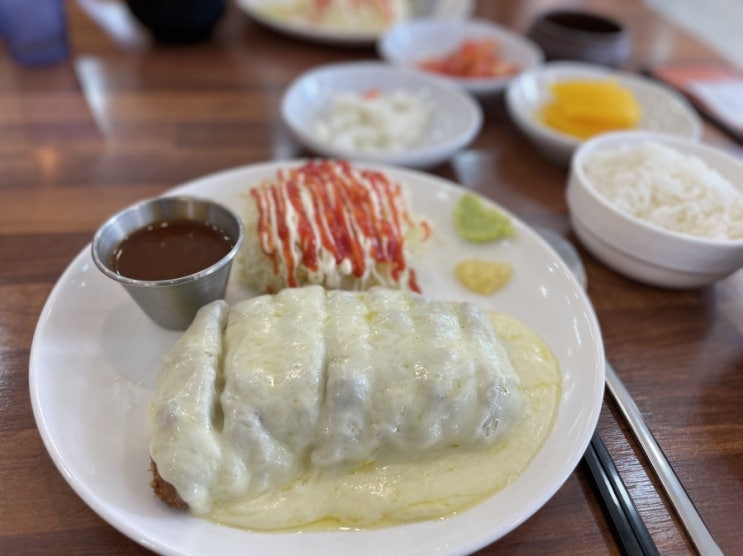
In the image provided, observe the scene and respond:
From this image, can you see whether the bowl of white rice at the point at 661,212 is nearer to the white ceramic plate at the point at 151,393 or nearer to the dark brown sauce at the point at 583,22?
the white ceramic plate at the point at 151,393

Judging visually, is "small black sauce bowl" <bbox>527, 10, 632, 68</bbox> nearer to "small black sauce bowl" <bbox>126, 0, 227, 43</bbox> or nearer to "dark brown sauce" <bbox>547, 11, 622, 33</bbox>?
"dark brown sauce" <bbox>547, 11, 622, 33</bbox>

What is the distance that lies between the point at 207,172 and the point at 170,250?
1.11 meters

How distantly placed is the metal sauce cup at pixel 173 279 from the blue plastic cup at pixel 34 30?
255cm

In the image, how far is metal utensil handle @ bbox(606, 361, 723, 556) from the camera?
5.25ft

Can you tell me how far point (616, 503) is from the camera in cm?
168

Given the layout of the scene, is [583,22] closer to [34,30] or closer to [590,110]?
[590,110]

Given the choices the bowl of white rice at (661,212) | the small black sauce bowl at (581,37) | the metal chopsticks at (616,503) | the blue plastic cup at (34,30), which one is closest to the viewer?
the metal chopsticks at (616,503)

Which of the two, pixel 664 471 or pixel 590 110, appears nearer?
pixel 664 471

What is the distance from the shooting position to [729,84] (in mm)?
4109

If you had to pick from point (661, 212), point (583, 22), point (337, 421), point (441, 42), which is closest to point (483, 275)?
point (661, 212)

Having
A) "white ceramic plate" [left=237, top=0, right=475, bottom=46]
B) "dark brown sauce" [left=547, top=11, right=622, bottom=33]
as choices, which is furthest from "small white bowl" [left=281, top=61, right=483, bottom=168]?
"dark brown sauce" [left=547, top=11, right=622, bottom=33]

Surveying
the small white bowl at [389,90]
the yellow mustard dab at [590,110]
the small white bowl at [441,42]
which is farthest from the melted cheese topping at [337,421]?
the small white bowl at [441,42]

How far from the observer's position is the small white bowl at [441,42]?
4004 millimetres

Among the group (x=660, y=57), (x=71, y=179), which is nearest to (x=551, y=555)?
(x=71, y=179)
